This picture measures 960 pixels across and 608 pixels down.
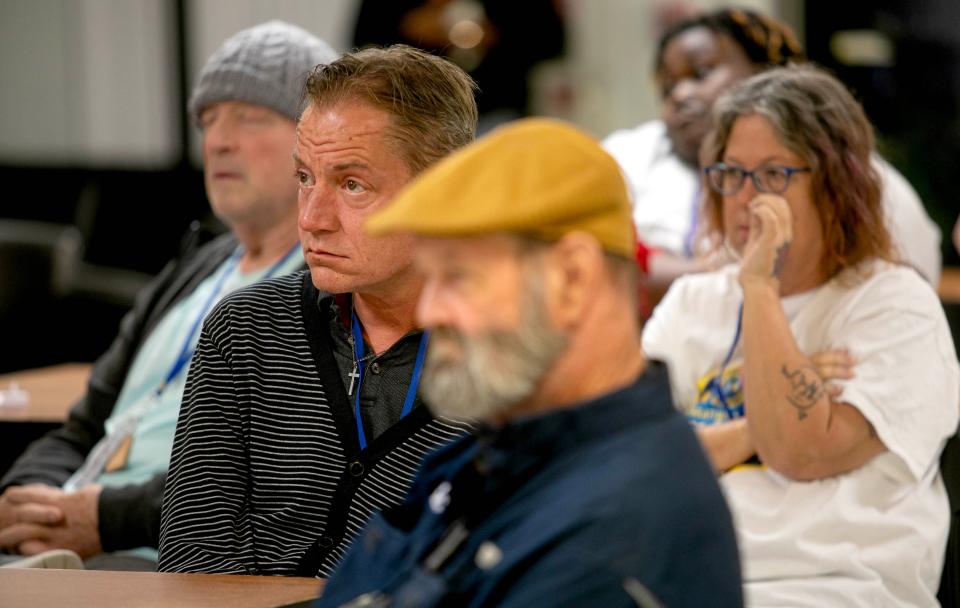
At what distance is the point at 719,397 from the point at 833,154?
484 mm

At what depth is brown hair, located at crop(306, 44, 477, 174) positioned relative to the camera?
1919 millimetres

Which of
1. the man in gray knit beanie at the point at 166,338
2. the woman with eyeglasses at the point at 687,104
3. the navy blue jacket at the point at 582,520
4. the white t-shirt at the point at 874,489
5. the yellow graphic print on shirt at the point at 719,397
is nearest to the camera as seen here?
the navy blue jacket at the point at 582,520

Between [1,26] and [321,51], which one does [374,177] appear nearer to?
[321,51]

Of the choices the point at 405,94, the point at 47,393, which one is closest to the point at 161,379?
the point at 47,393

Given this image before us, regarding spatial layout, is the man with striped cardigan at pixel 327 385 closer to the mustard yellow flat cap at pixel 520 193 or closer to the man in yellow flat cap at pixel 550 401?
the man in yellow flat cap at pixel 550 401

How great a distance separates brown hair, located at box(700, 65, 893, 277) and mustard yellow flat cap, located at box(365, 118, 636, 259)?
3.82 ft

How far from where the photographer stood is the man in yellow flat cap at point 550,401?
1.16 m

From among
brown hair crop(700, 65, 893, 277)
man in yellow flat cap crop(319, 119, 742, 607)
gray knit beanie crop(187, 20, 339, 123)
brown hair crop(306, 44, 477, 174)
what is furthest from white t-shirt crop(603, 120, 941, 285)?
man in yellow flat cap crop(319, 119, 742, 607)

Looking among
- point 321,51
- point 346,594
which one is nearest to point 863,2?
point 321,51

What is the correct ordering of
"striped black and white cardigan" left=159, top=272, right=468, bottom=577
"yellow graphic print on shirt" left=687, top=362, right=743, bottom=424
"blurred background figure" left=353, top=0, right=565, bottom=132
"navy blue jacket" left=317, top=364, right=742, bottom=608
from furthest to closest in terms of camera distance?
"blurred background figure" left=353, top=0, right=565, bottom=132 < "yellow graphic print on shirt" left=687, top=362, right=743, bottom=424 < "striped black and white cardigan" left=159, top=272, right=468, bottom=577 < "navy blue jacket" left=317, top=364, right=742, bottom=608

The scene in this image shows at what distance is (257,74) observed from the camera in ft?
9.07

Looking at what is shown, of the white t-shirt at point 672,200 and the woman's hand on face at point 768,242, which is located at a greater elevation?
the woman's hand on face at point 768,242

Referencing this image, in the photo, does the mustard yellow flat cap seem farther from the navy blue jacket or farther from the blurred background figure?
the blurred background figure

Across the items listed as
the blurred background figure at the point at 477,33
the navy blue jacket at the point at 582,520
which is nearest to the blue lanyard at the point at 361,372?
the navy blue jacket at the point at 582,520
